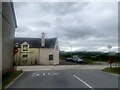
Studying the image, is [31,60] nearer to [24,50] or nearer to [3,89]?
[24,50]

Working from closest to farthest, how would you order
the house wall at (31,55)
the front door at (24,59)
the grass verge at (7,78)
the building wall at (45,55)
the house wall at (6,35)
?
the grass verge at (7,78)
the house wall at (6,35)
the front door at (24,59)
the house wall at (31,55)
the building wall at (45,55)

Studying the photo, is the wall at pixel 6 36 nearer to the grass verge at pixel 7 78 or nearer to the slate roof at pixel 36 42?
the grass verge at pixel 7 78

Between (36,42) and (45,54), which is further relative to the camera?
(36,42)

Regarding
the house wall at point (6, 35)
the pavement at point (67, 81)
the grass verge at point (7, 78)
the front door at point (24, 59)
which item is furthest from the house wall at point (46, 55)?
the grass verge at point (7, 78)

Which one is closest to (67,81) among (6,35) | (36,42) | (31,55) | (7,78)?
(7,78)

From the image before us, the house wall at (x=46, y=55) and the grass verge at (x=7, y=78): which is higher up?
the house wall at (x=46, y=55)

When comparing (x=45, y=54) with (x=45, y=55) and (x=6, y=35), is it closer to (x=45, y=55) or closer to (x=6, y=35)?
(x=45, y=55)

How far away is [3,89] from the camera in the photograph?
52.6 ft

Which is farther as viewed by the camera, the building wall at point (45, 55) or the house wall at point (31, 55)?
the building wall at point (45, 55)

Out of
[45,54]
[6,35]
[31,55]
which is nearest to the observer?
[6,35]

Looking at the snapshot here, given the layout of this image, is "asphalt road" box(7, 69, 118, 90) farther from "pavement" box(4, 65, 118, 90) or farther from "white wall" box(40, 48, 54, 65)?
"white wall" box(40, 48, 54, 65)

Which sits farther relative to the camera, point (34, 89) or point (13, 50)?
point (13, 50)

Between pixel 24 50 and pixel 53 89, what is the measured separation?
186ft

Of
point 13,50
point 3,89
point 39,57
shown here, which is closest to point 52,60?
point 39,57
